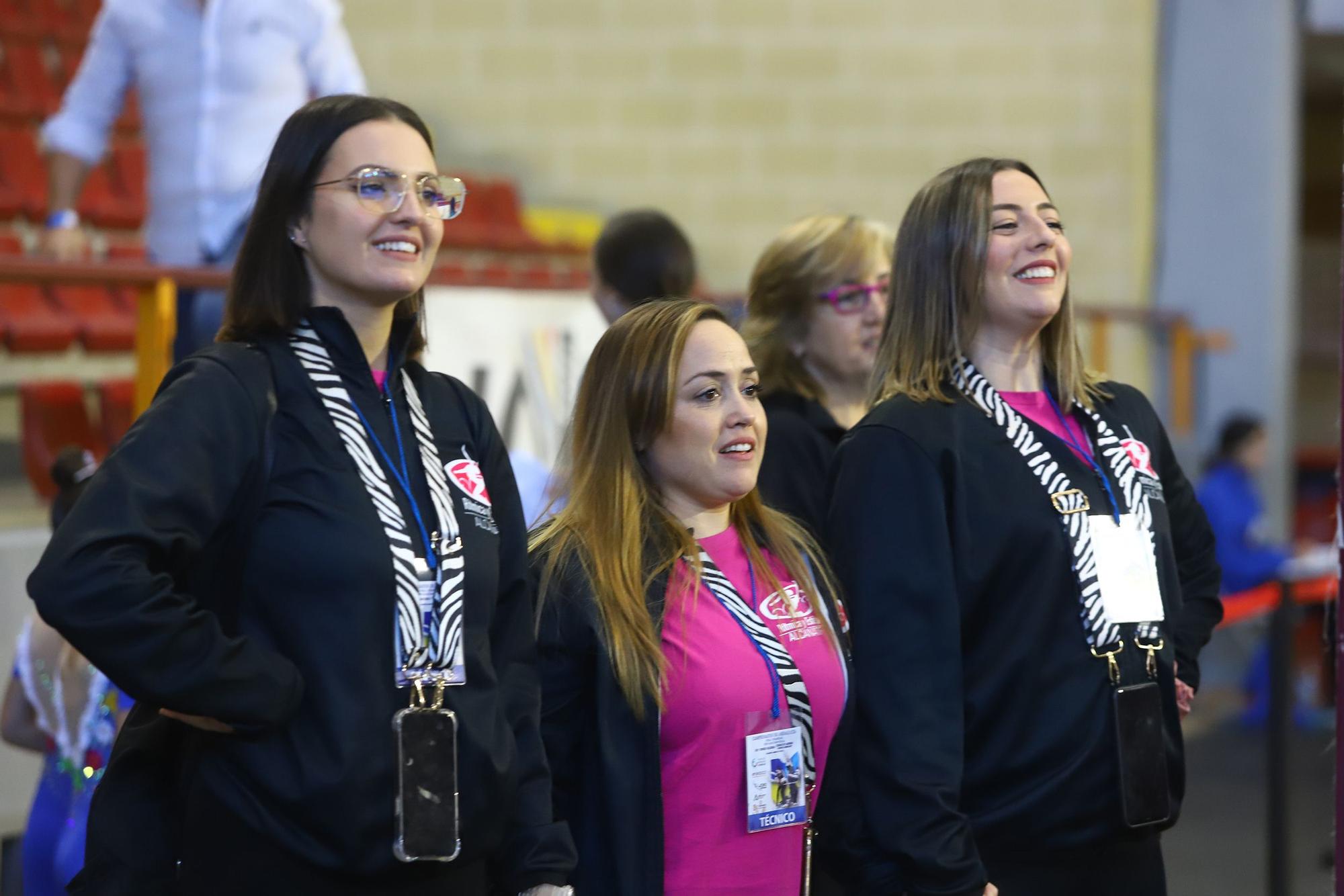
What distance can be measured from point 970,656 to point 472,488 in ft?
2.29

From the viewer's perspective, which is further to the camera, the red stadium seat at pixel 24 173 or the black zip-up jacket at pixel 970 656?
the red stadium seat at pixel 24 173

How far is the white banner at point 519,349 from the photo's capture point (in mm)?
4137

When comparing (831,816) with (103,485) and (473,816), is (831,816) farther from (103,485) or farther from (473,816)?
(103,485)

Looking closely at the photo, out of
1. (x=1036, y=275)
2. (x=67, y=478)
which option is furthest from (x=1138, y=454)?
(x=67, y=478)

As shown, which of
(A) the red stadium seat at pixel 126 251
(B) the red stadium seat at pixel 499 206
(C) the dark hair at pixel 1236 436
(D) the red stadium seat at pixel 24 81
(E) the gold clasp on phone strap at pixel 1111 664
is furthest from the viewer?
(B) the red stadium seat at pixel 499 206

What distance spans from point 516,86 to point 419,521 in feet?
25.9

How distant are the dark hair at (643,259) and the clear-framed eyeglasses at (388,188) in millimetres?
1214

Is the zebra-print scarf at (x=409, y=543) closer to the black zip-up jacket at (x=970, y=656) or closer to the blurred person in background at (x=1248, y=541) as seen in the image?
the black zip-up jacket at (x=970, y=656)

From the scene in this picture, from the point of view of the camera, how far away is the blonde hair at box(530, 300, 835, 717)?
6.80ft

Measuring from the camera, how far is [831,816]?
82.8 inches

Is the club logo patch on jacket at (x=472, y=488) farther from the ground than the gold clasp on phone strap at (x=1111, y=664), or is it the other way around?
the club logo patch on jacket at (x=472, y=488)

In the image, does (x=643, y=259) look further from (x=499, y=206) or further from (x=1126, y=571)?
(x=499, y=206)

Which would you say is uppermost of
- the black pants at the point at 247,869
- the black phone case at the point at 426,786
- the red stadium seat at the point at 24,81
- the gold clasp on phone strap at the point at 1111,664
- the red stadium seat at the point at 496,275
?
the red stadium seat at the point at 24,81

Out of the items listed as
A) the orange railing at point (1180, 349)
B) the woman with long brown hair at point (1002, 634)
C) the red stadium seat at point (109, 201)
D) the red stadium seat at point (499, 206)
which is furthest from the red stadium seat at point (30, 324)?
the orange railing at point (1180, 349)
